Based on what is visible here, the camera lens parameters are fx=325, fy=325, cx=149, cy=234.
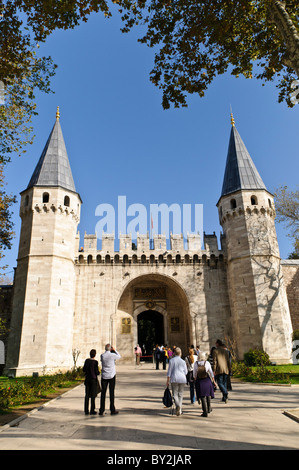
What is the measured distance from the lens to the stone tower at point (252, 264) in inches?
777

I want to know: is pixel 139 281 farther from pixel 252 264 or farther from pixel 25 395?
pixel 25 395

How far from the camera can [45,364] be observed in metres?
17.7

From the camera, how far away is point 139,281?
24.8 m

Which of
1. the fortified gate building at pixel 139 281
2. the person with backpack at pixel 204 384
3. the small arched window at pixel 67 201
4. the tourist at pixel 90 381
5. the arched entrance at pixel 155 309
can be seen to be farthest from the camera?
the arched entrance at pixel 155 309

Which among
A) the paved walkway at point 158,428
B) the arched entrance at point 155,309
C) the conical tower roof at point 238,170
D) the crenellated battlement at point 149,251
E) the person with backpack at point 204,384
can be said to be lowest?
the paved walkway at point 158,428

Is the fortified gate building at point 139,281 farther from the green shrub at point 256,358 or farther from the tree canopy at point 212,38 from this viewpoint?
the tree canopy at point 212,38

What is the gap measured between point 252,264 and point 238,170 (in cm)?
734

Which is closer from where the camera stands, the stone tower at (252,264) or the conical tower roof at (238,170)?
the stone tower at (252,264)

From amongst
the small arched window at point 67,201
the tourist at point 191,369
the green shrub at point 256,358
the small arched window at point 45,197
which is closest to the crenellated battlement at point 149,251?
the small arched window at point 67,201

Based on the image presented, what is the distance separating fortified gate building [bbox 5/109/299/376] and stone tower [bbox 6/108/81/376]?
6 cm

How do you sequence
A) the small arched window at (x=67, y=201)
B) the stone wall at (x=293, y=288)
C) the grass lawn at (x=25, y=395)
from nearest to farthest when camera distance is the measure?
the grass lawn at (x=25, y=395) < the small arched window at (x=67, y=201) < the stone wall at (x=293, y=288)

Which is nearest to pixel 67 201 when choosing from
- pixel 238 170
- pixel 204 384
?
pixel 238 170

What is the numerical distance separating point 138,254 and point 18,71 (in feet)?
50.6
